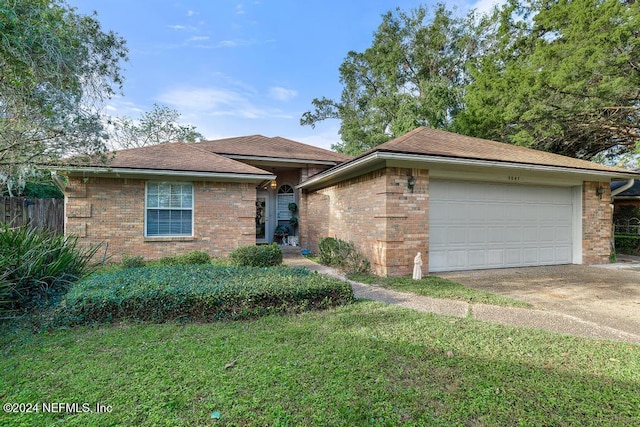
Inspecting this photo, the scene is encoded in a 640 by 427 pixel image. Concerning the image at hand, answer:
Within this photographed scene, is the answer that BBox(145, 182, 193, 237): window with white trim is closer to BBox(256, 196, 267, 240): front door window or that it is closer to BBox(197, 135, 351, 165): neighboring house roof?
BBox(197, 135, 351, 165): neighboring house roof

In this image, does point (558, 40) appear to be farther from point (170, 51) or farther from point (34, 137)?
point (34, 137)

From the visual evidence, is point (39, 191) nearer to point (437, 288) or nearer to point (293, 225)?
point (293, 225)

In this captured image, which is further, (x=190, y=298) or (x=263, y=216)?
(x=263, y=216)

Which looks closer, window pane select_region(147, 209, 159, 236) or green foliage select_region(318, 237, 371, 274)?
green foliage select_region(318, 237, 371, 274)

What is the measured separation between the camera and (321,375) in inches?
105

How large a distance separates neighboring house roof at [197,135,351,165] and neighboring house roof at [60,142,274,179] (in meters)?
1.98

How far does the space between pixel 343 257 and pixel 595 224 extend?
802 cm

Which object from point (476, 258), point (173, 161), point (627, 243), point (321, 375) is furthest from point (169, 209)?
point (627, 243)

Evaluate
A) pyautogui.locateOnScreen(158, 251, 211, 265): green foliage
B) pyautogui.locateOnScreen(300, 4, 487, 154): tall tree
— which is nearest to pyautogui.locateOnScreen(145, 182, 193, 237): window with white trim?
pyautogui.locateOnScreen(158, 251, 211, 265): green foliage

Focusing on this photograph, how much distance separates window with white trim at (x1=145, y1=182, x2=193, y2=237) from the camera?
9172mm

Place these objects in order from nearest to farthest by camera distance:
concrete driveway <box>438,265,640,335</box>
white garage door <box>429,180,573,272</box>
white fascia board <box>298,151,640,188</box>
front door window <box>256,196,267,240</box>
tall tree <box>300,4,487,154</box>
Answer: concrete driveway <box>438,265,640,335</box> < white fascia board <box>298,151,640,188</box> < white garage door <box>429,180,573,272</box> < front door window <box>256,196,267,240</box> < tall tree <box>300,4,487,154</box>

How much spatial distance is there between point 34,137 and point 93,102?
126 cm

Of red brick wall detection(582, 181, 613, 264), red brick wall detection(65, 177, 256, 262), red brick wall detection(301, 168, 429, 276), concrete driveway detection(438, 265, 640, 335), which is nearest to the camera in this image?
concrete driveway detection(438, 265, 640, 335)

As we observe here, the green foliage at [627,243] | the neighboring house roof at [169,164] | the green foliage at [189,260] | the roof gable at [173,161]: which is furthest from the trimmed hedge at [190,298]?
the green foliage at [627,243]
